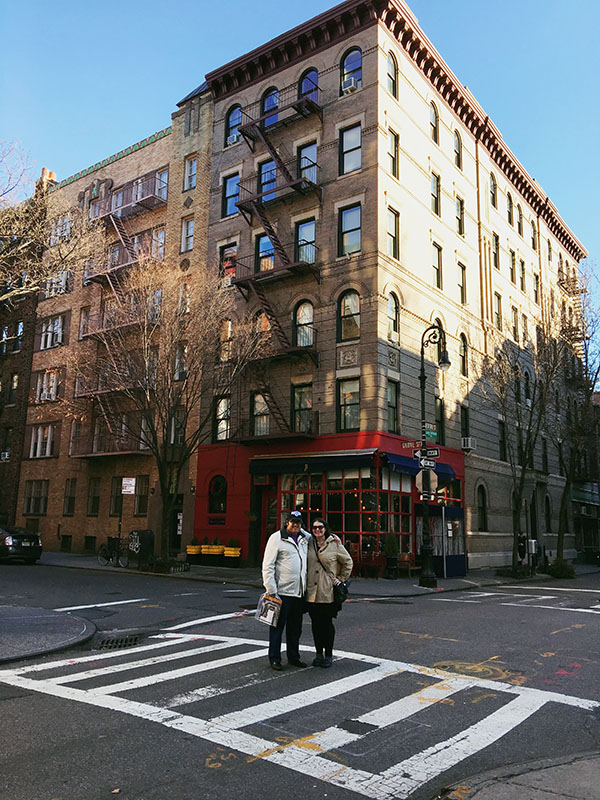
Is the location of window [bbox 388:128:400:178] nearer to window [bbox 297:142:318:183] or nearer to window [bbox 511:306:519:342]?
window [bbox 297:142:318:183]

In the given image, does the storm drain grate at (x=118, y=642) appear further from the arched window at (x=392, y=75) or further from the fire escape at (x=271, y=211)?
the arched window at (x=392, y=75)

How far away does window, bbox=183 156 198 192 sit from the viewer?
32812mm

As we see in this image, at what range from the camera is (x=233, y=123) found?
31500 millimetres

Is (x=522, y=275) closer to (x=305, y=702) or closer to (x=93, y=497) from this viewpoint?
(x=93, y=497)

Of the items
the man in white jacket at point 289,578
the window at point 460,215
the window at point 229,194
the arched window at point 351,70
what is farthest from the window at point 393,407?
the man in white jacket at point 289,578

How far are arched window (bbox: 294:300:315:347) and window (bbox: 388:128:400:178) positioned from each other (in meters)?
6.41

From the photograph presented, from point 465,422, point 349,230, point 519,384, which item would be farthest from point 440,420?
point 349,230

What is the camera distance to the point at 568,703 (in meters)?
6.48

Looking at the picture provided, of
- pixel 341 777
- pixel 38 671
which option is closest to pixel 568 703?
pixel 341 777

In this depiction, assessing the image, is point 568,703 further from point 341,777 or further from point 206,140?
point 206,140

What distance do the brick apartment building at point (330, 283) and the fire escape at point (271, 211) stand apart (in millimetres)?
100

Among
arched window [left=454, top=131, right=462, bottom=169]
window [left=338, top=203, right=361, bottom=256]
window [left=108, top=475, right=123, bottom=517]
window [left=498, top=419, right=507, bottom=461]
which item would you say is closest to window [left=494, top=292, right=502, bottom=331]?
window [left=498, top=419, right=507, bottom=461]

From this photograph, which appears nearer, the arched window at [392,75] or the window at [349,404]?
the window at [349,404]

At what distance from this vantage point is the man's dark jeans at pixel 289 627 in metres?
7.71
